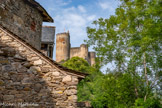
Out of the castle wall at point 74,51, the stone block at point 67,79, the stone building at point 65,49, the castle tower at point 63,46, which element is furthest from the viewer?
the castle wall at point 74,51

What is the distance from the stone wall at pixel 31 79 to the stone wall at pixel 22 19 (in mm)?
2299

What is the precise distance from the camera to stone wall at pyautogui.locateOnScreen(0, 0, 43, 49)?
7031 mm

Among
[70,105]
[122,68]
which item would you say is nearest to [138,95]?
[122,68]

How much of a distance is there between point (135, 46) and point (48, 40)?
608 cm

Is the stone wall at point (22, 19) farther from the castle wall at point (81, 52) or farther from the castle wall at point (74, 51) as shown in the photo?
the castle wall at point (74, 51)

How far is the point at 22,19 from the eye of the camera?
26.1 feet

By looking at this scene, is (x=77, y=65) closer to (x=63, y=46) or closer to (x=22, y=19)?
(x=63, y=46)

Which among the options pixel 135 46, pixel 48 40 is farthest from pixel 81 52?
pixel 135 46

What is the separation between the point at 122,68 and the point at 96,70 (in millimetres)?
1653

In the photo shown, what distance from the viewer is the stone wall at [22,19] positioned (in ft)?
23.1

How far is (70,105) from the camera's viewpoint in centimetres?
469

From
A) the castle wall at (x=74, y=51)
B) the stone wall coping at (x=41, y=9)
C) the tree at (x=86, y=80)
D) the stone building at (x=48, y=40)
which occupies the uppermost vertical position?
the castle wall at (x=74, y=51)

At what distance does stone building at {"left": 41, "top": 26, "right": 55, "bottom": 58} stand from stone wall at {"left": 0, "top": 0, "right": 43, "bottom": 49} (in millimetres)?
2978

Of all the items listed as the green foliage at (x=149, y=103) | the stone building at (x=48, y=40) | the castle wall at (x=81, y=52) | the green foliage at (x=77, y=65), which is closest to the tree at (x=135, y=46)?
the green foliage at (x=149, y=103)
